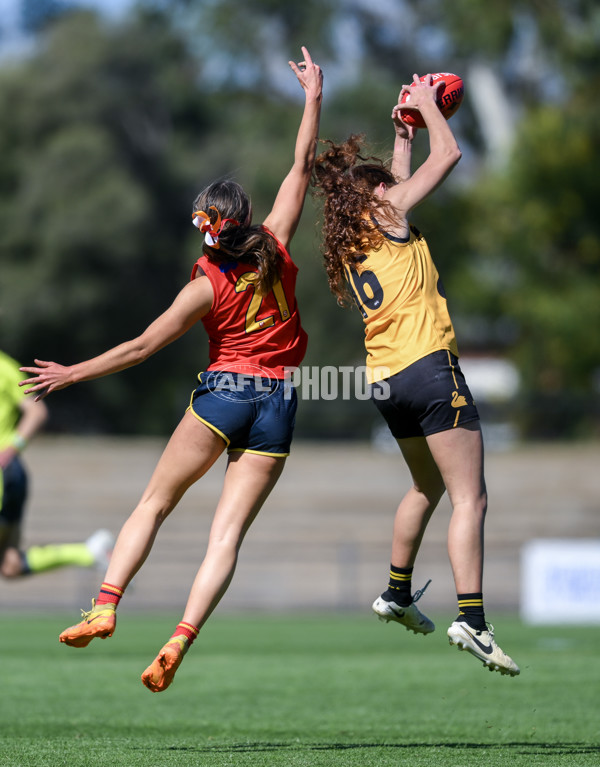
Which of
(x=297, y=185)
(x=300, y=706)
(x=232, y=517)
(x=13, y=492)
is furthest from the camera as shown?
(x=13, y=492)

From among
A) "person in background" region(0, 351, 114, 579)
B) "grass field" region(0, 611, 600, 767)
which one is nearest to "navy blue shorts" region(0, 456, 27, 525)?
"person in background" region(0, 351, 114, 579)

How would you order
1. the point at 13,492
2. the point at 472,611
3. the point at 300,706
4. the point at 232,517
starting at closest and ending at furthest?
the point at 472,611, the point at 232,517, the point at 300,706, the point at 13,492

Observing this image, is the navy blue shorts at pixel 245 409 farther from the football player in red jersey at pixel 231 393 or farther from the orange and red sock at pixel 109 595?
the orange and red sock at pixel 109 595

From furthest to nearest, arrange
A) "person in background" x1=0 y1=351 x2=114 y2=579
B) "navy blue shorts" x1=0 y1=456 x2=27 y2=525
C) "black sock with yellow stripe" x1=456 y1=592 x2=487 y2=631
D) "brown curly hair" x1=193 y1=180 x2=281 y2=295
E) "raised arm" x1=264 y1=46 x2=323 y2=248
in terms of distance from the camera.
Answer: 1. "navy blue shorts" x1=0 y1=456 x2=27 y2=525
2. "person in background" x1=0 y1=351 x2=114 y2=579
3. "raised arm" x1=264 y1=46 x2=323 y2=248
4. "brown curly hair" x1=193 y1=180 x2=281 y2=295
5. "black sock with yellow stripe" x1=456 y1=592 x2=487 y2=631

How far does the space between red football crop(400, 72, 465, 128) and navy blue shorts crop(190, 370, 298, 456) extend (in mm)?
1542

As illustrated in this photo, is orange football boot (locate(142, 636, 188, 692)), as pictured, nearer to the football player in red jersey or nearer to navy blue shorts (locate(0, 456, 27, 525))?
the football player in red jersey

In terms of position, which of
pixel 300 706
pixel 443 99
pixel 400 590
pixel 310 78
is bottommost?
pixel 300 706

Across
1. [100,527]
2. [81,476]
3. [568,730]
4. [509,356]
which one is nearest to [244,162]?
[509,356]

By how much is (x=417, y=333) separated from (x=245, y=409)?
3.09 feet

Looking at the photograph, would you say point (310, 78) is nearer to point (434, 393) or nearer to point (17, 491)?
point (434, 393)

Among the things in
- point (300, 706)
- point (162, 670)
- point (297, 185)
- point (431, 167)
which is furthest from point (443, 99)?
point (300, 706)

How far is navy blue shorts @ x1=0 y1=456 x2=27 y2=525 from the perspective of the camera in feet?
33.6

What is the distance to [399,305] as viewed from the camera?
585 cm

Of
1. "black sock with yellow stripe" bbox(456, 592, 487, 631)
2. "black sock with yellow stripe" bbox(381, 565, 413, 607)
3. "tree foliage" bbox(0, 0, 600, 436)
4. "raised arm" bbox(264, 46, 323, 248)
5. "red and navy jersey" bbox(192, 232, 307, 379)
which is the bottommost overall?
"black sock with yellow stripe" bbox(456, 592, 487, 631)
